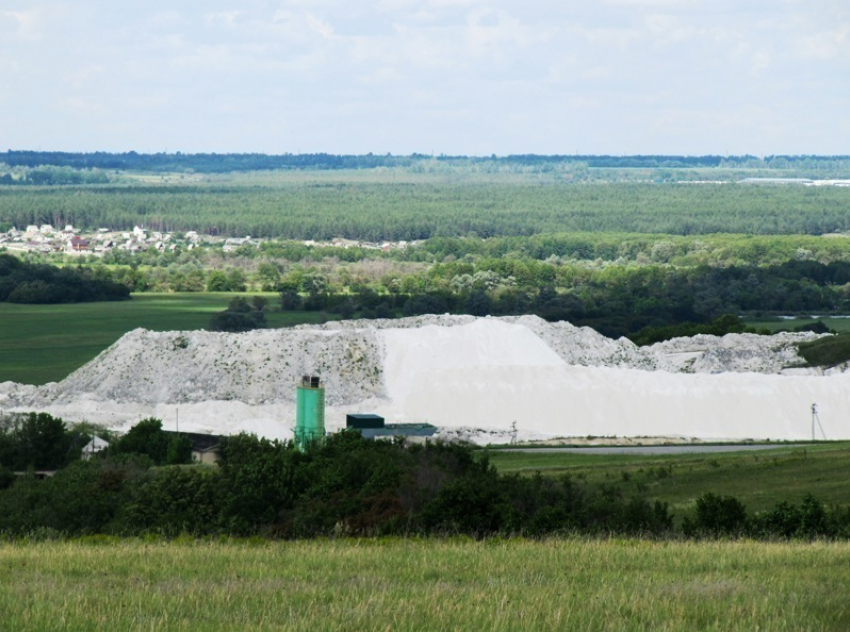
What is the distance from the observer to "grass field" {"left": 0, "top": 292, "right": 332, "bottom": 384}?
7331 cm

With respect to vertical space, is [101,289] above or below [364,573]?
below

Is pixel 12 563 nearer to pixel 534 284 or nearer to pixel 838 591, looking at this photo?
pixel 838 591

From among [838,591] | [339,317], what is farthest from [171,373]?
[838,591]

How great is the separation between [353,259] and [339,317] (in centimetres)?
6062

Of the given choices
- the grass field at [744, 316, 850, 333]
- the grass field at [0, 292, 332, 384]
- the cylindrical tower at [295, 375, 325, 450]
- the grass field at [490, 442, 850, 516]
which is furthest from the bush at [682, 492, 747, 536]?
the grass field at [744, 316, 850, 333]

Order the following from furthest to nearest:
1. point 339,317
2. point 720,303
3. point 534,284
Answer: point 534,284 < point 720,303 < point 339,317

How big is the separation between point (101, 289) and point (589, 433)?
66.7m

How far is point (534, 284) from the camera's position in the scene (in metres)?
Result: 124

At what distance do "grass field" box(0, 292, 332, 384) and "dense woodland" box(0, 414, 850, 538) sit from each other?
134ft

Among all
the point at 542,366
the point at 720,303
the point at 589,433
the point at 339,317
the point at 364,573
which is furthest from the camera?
the point at 720,303

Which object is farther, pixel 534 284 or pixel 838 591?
pixel 534 284

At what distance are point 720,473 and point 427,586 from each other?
23229 mm

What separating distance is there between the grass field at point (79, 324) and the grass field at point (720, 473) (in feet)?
122

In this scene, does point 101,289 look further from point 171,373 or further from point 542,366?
point 542,366
